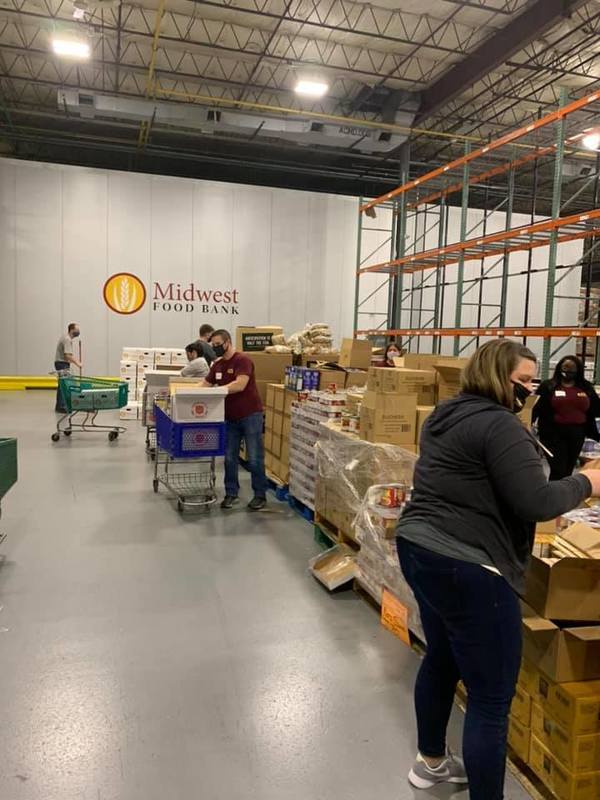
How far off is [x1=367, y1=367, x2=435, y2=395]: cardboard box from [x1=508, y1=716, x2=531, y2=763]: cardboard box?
7.39 ft

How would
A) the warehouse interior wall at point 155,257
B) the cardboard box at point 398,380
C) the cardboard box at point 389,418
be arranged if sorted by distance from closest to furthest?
the cardboard box at point 389,418 < the cardboard box at point 398,380 < the warehouse interior wall at point 155,257

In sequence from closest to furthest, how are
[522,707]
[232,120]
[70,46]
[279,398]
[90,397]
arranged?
1. [522,707]
2. [279,398]
3. [90,397]
4. [70,46]
5. [232,120]

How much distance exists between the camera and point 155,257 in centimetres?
1442

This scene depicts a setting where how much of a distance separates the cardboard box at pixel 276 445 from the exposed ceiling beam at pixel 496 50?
6.84 metres

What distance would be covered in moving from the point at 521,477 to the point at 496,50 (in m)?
10.5

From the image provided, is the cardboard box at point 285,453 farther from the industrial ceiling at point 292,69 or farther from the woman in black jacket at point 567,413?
the industrial ceiling at point 292,69

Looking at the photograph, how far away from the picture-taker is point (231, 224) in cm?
1483

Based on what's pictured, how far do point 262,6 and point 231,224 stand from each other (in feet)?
19.2

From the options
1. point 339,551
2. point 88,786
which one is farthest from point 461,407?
point 339,551

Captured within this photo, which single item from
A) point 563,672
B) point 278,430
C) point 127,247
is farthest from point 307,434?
point 127,247

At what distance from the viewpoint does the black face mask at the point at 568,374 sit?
5570mm

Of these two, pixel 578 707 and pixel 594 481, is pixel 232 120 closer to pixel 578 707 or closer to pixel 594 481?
pixel 594 481

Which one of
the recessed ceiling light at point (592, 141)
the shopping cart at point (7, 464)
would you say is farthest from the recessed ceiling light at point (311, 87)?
the shopping cart at point (7, 464)

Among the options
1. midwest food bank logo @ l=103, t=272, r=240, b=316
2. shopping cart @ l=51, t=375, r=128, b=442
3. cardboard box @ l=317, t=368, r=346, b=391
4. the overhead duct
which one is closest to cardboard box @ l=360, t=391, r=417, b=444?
cardboard box @ l=317, t=368, r=346, b=391
